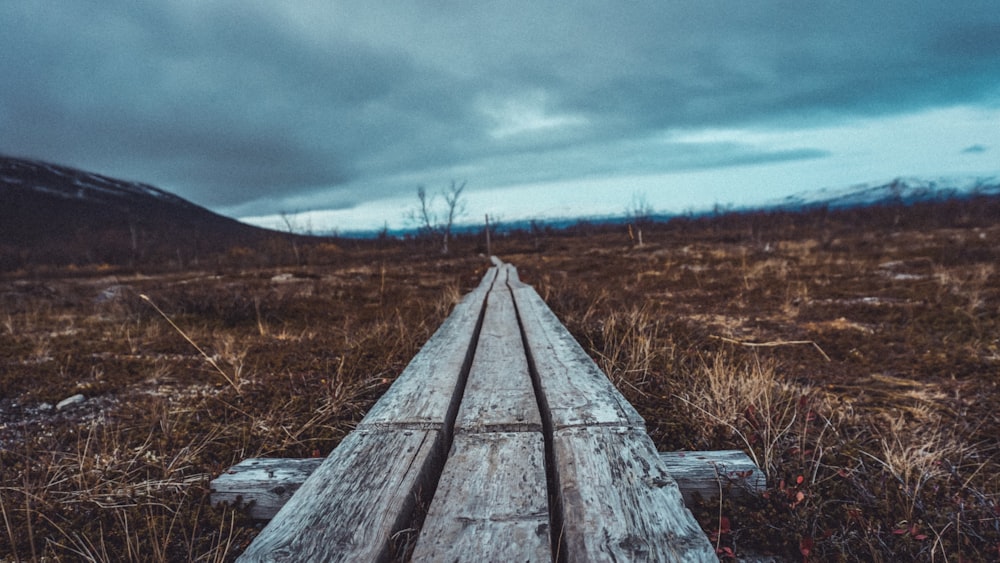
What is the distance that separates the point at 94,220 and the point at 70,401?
113 meters

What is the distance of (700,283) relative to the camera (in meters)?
9.39

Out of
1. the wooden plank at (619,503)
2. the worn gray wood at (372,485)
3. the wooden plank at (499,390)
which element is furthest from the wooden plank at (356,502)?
the wooden plank at (619,503)

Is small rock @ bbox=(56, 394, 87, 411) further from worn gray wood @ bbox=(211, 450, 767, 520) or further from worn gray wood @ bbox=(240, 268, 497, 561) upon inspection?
worn gray wood @ bbox=(240, 268, 497, 561)

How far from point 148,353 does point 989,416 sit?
725 cm

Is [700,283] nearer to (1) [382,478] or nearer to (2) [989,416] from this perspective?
(2) [989,416]

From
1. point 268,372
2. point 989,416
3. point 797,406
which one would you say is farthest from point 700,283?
point 268,372

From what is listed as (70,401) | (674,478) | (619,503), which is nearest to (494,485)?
(619,503)

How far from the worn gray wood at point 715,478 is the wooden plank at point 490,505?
0.57 m

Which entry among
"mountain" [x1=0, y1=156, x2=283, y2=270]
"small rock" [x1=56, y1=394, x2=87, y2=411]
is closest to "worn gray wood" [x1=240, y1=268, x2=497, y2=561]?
"small rock" [x1=56, y1=394, x2=87, y2=411]

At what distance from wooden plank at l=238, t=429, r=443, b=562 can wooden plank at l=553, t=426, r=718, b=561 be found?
438 millimetres

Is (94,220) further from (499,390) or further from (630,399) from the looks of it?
(630,399)

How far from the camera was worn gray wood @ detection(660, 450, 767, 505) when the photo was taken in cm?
154

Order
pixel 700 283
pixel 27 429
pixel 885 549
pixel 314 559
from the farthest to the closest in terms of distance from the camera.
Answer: pixel 700 283 → pixel 27 429 → pixel 885 549 → pixel 314 559

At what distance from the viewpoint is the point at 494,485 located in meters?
1.22
